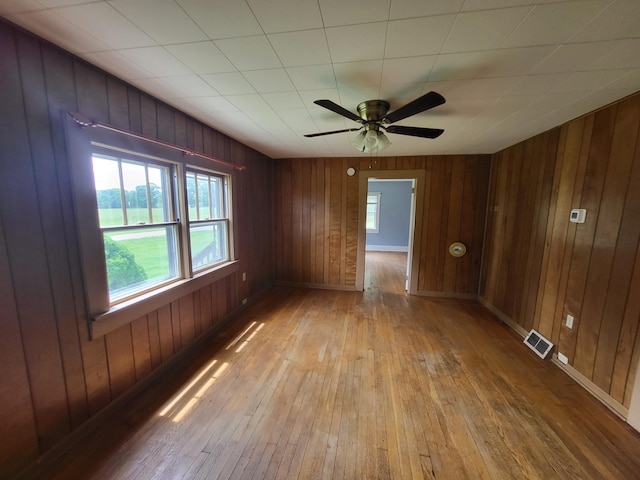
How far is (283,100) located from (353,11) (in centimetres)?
102

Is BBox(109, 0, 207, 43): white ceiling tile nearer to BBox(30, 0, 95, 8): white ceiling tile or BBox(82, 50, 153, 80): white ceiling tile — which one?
BBox(30, 0, 95, 8): white ceiling tile

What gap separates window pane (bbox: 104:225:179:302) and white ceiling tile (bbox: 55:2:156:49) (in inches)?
45.2

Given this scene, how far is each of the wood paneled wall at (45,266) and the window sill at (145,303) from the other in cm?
7

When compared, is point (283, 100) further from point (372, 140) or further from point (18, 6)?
point (18, 6)

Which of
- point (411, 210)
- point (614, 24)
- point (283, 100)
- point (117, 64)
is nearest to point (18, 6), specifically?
point (117, 64)

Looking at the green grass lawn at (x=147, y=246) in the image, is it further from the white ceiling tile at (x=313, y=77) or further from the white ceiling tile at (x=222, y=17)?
the white ceiling tile at (x=313, y=77)

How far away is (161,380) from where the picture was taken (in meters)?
2.06

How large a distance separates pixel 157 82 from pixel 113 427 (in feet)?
7.77

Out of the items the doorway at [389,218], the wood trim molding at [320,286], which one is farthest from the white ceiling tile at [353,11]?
the doorway at [389,218]

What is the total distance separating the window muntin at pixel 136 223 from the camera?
1693 millimetres

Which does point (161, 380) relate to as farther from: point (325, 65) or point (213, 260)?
point (325, 65)

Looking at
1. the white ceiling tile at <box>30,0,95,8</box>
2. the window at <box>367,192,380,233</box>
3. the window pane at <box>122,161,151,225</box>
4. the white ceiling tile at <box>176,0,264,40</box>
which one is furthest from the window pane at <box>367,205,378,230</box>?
the white ceiling tile at <box>30,0,95,8</box>

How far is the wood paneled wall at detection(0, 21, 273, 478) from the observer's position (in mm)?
1190

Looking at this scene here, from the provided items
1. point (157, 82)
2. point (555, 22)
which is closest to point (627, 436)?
point (555, 22)
